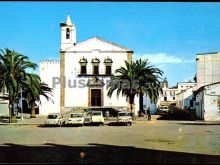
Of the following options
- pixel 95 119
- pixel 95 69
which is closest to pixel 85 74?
pixel 95 69

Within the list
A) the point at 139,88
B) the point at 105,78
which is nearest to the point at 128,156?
the point at 139,88

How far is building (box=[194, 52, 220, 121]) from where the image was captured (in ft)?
149

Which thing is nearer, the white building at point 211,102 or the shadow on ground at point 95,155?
the shadow on ground at point 95,155

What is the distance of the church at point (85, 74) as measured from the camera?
2322 inches

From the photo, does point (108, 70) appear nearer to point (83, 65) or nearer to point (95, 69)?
point (95, 69)

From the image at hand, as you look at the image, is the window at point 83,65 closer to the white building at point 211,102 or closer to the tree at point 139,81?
the tree at point 139,81

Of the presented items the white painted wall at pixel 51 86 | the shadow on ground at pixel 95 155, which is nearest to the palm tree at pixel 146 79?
the white painted wall at pixel 51 86

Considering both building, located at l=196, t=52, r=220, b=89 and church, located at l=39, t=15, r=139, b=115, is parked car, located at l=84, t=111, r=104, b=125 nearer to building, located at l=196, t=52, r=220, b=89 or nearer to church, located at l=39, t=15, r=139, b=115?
church, located at l=39, t=15, r=139, b=115

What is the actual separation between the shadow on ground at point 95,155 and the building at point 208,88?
29.7 metres

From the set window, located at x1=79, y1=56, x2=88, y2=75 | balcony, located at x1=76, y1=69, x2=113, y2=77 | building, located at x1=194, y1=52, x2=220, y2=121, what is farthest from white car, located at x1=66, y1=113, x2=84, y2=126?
window, located at x1=79, y1=56, x2=88, y2=75

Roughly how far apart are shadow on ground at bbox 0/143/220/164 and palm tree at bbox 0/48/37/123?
21241mm

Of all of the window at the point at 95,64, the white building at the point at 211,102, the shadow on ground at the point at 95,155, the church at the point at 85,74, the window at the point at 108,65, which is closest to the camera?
the shadow on ground at the point at 95,155

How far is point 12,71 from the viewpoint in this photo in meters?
38.9

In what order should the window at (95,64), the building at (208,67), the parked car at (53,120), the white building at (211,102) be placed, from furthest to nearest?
the window at (95,64) < the building at (208,67) < the white building at (211,102) < the parked car at (53,120)
